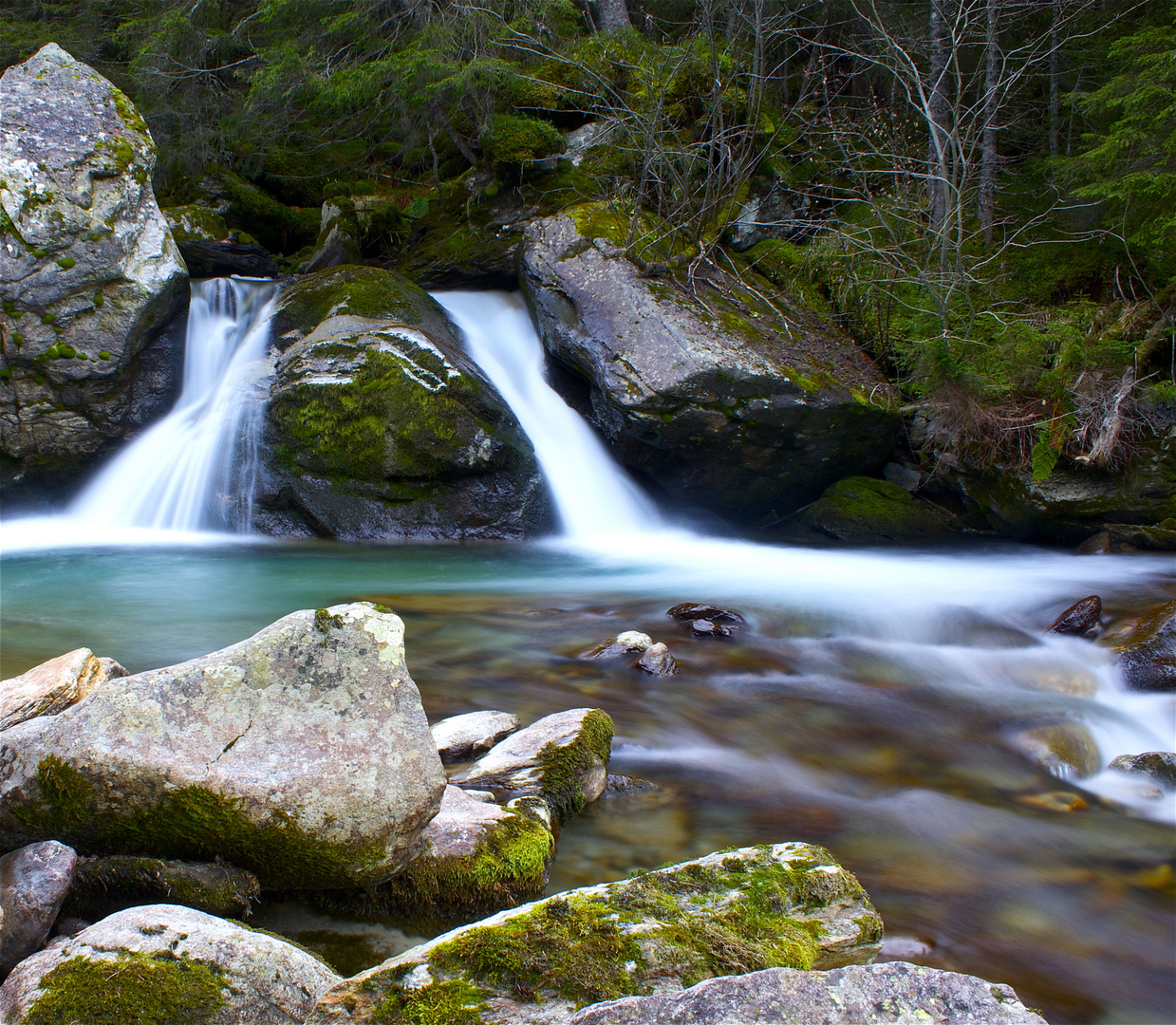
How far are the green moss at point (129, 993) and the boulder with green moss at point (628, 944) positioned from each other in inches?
10.7

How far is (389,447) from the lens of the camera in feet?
28.9

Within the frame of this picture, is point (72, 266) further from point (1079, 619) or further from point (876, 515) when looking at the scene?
point (1079, 619)

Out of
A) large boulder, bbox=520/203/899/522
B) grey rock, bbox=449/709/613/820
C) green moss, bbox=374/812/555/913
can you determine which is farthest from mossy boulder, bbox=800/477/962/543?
green moss, bbox=374/812/555/913

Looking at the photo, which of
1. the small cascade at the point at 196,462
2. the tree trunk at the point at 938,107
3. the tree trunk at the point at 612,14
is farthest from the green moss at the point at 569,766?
the tree trunk at the point at 612,14

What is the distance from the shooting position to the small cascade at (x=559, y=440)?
947 centimetres

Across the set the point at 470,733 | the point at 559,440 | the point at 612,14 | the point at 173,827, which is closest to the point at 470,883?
the point at 173,827

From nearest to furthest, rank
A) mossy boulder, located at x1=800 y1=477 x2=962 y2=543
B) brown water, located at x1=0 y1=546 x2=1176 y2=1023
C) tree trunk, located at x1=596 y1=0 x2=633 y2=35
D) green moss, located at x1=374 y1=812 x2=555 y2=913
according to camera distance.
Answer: green moss, located at x1=374 y1=812 x2=555 y2=913 < brown water, located at x1=0 y1=546 x2=1176 y2=1023 < mossy boulder, located at x1=800 y1=477 x2=962 y2=543 < tree trunk, located at x1=596 y1=0 x2=633 y2=35

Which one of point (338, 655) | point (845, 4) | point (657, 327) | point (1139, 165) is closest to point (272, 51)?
point (657, 327)

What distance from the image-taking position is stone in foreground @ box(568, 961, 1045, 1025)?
4.10ft

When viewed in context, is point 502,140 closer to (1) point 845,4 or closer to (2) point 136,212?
(2) point 136,212

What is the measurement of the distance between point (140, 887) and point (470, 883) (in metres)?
0.86

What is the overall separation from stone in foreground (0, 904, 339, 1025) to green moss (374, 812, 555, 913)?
1.53 feet

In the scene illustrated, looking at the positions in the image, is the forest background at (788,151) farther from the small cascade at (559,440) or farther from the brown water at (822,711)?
the brown water at (822,711)

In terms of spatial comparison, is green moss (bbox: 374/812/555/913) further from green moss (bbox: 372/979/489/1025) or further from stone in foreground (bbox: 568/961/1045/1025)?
stone in foreground (bbox: 568/961/1045/1025)
